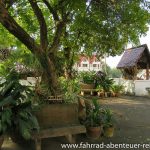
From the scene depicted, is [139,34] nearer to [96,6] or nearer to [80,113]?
[96,6]

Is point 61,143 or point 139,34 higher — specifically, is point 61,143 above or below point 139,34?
below

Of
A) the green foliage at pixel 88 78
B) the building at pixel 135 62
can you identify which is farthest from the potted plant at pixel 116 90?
the building at pixel 135 62

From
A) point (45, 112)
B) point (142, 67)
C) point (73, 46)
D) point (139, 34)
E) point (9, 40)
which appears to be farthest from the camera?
point (142, 67)

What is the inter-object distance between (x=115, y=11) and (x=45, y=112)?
3.85 meters

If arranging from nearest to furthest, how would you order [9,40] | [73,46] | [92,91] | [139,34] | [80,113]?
[80,113] < [139,34] < [73,46] < [9,40] < [92,91]

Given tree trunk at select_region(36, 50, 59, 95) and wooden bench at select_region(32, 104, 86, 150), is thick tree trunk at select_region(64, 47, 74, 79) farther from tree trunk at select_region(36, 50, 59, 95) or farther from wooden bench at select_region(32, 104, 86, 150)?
wooden bench at select_region(32, 104, 86, 150)

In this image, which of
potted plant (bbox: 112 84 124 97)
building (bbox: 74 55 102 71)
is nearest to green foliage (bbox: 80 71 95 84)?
building (bbox: 74 55 102 71)

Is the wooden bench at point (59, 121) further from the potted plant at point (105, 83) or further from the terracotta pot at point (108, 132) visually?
the potted plant at point (105, 83)

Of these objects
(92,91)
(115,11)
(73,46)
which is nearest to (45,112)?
(115,11)

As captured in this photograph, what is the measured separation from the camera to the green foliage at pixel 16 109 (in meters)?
5.76

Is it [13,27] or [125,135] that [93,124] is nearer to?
[125,135]

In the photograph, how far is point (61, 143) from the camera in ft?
22.5

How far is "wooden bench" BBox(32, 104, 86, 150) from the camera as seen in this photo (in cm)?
633

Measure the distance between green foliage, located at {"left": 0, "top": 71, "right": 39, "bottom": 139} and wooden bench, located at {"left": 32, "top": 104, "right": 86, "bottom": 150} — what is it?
1.25 ft
